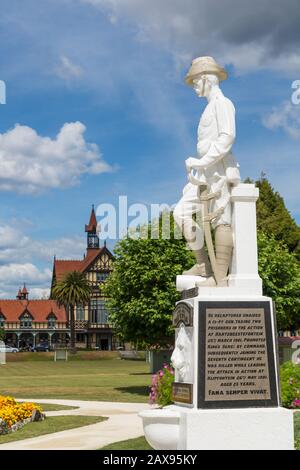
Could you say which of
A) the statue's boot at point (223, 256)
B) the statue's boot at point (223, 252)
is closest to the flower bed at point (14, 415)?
the statue's boot at point (223, 256)

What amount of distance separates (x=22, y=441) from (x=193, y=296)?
19.8ft

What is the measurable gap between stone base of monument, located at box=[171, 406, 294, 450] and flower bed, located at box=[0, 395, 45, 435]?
6.86 m

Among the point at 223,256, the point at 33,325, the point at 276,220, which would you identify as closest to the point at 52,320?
the point at 33,325

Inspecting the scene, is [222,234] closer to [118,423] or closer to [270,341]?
[270,341]

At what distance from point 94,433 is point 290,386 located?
5.00 metres

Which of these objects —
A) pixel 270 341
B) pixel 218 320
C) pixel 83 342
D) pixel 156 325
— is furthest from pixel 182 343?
pixel 83 342

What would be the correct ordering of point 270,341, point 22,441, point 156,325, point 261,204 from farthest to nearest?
point 261,204 < point 156,325 < point 22,441 < point 270,341

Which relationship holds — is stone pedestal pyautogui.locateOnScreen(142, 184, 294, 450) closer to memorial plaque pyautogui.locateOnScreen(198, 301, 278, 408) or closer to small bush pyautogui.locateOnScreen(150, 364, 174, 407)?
memorial plaque pyautogui.locateOnScreen(198, 301, 278, 408)

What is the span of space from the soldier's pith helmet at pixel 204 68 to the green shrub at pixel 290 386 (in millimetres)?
8383

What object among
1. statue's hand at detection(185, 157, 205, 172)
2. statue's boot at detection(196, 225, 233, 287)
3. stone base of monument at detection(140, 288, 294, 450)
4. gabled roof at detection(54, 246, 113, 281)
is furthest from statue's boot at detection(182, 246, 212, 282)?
gabled roof at detection(54, 246, 113, 281)

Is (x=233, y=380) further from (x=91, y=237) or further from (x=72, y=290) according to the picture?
(x=91, y=237)

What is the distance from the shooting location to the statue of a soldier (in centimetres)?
1016

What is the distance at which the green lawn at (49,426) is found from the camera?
14312 mm

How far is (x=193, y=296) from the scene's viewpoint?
10016 millimetres
